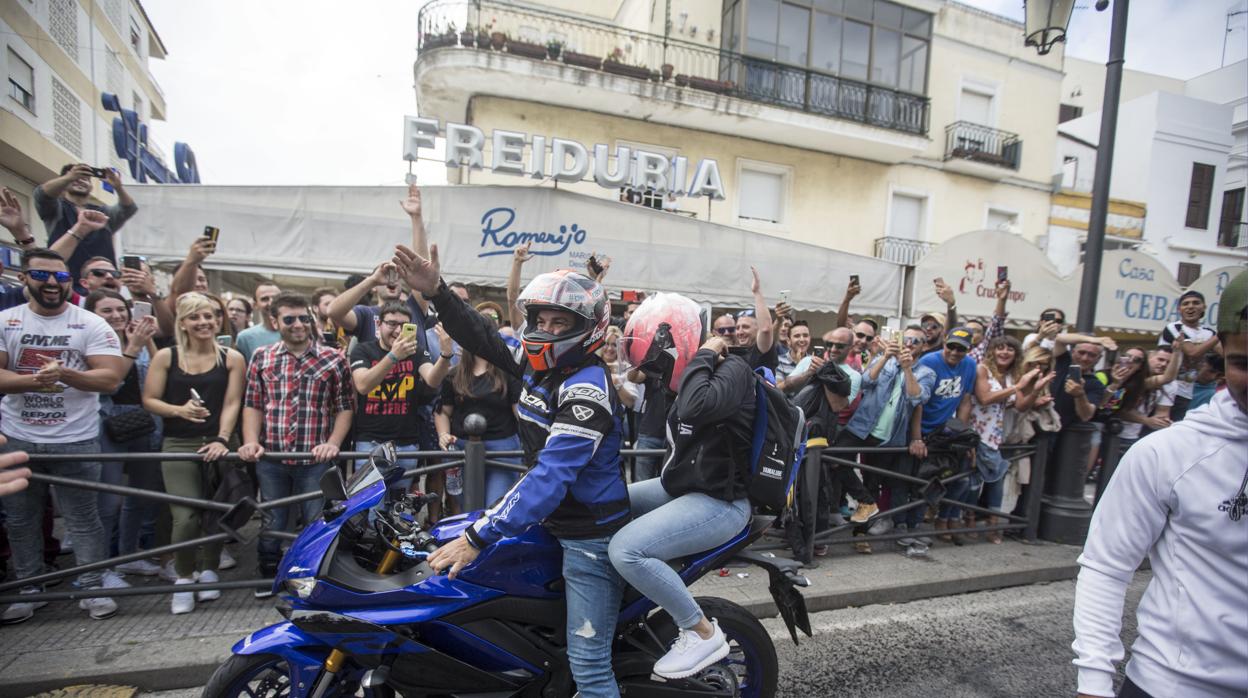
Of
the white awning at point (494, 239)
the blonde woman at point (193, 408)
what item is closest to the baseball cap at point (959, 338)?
the white awning at point (494, 239)

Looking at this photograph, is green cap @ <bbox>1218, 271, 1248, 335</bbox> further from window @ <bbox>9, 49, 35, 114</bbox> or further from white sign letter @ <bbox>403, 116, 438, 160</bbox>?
white sign letter @ <bbox>403, 116, 438, 160</bbox>

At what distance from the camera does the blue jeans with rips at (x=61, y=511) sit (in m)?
3.29

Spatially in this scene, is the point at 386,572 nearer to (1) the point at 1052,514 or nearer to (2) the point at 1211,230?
(2) the point at 1211,230

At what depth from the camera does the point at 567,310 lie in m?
2.14

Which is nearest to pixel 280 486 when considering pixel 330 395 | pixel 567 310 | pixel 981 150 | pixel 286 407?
pixel 286 407

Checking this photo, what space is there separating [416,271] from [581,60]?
428 inches

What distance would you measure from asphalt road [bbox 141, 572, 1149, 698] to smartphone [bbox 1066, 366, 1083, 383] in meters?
1.79

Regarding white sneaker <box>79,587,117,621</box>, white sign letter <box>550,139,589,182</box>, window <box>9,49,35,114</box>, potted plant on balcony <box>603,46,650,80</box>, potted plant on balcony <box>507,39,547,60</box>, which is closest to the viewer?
window <box>9,49,35,114</box>

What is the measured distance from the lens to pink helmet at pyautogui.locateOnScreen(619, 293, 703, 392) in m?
2.29

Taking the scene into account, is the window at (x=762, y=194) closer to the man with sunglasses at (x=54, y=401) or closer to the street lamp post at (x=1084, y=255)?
the street lamp post at (x=1084, y=255)

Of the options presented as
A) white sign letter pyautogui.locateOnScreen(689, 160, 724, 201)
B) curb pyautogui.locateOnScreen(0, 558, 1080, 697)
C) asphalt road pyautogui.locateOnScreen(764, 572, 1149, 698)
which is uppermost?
white sign letter pyautogui.locateOnScreen(689, 160, 724, 201)

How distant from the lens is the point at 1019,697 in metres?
3.05

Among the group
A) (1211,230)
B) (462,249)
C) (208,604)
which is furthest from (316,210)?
(1211,230)

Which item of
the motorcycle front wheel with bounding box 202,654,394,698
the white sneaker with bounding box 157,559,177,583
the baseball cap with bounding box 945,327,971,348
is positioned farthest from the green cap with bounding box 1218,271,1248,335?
the white sneaker with bounding box 157,559,177,583
